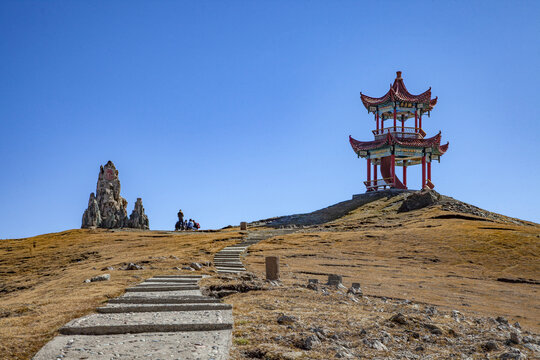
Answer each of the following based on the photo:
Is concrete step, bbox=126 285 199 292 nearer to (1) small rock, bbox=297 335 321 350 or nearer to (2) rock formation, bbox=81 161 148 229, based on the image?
(1) small rock, bbox=297 335 321 350

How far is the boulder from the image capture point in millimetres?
34094

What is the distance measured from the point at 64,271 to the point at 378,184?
32336 mm

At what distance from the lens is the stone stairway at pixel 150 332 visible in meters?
5.05

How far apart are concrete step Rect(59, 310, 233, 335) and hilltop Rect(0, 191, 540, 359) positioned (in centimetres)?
28

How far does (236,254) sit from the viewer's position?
21.1m

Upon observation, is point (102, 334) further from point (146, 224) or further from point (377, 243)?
point (146, 224)

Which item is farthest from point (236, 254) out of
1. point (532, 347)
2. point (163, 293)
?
point (532, 347)

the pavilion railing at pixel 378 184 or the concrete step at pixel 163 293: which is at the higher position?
the pavilion railing at pixel 378 184

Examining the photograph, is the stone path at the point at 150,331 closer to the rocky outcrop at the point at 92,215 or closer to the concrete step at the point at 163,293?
the concrete step at the point at 163,293

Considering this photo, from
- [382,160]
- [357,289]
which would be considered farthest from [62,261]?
[382,160]

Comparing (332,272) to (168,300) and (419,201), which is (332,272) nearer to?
(168,300)

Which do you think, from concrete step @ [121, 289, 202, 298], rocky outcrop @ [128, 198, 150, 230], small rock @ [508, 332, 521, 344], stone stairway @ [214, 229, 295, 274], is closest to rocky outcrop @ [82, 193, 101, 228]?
rocky outcrop @ [128, 198, 150, 230]

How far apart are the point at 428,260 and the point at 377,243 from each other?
360cm

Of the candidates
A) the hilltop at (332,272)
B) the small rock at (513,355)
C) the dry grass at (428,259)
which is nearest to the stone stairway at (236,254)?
the hilltop at (332,272)
